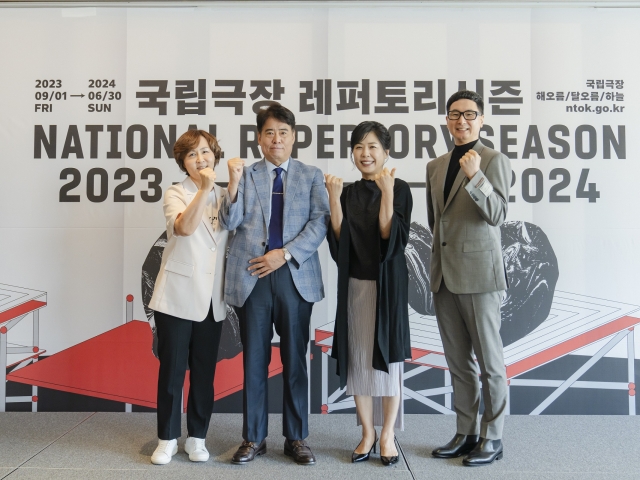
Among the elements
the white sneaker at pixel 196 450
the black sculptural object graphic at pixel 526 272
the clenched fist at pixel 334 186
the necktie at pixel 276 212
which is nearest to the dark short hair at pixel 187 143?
the necktie at pixel 276 212

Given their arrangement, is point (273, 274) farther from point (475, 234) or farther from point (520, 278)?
point (520, 278)

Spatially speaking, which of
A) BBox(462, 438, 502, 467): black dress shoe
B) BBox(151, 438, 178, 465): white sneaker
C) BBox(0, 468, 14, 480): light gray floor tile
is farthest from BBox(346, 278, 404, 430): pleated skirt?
BBox(0, 468, 14, 480): light gray floor tile

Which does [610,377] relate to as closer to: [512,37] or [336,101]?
[512,37]

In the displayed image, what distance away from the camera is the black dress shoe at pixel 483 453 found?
236 cm

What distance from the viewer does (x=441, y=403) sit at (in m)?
3.25

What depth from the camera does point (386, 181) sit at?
2.24 meters

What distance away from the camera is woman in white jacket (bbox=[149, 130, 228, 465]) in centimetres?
234

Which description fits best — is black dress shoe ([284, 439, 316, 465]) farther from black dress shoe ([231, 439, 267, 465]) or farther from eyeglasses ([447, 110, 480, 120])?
eyeglasses ([447, 110, 480, 120])

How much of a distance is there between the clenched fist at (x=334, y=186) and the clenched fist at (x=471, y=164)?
0.57 meters

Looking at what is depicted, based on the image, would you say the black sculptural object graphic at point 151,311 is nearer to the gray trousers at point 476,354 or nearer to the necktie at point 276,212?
the necktie at point 276,212

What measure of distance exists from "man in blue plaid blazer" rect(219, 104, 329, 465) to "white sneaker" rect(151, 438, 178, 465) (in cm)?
32

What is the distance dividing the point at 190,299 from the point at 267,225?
50 centimetres

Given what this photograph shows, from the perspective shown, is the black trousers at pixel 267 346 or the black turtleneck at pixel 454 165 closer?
the black trousers at pixel 267 346

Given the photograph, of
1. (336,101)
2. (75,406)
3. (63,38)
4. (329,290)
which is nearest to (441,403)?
(329,290)
